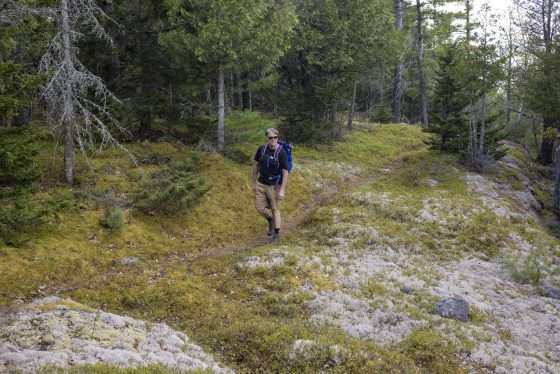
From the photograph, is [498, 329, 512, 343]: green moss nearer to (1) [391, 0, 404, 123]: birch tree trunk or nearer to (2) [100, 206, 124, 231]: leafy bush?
(2) [100, 206, 124, 231]: leafy bush

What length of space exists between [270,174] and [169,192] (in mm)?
2961

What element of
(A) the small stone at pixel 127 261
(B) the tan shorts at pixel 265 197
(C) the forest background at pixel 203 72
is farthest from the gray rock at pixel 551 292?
(A) the small stone at pixel 127 261

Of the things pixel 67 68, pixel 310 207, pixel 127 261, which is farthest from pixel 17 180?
pixel 310 207

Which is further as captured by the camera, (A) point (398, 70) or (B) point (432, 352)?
(A) point (398, 70)

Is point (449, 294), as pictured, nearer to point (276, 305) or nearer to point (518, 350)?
point (518, 350)

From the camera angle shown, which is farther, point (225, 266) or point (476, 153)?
point (476, 153)

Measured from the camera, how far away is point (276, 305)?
328 inches

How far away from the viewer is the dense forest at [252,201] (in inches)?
300

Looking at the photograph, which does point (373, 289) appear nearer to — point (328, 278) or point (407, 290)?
point (407, 290)

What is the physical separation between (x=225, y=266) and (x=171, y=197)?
295 cm

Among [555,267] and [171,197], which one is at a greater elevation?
[171,197]

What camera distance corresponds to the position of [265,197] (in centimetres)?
1149

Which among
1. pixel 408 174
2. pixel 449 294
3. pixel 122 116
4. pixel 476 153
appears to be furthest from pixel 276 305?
pixel 476 153

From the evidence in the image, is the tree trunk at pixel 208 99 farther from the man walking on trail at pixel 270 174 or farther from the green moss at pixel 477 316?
the green moss at pixel 477 316
